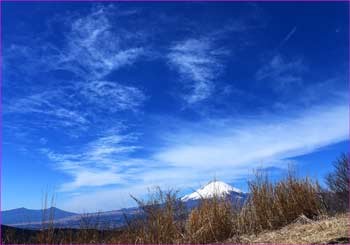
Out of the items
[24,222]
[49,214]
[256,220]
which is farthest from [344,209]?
[24,222]

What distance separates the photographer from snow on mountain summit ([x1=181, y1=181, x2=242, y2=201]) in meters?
10.2

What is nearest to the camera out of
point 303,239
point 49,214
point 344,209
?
point 303,239

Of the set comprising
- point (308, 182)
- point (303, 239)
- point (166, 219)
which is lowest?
point (303, 239)

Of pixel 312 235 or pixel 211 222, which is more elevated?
pixel 211 222

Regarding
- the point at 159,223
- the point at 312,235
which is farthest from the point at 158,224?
the point at 312,235

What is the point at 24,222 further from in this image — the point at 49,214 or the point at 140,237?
the point at 140,237

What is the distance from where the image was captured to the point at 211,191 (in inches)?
404

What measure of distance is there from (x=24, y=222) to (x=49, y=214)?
1540mm

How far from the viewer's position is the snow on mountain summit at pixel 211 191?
10.2 metres

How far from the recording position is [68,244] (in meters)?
9.02

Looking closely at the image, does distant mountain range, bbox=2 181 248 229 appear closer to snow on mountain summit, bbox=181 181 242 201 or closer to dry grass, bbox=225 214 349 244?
snow on mountain summit, bbox=181 181 242 201

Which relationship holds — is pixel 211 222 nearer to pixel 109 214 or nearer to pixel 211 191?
pixel 211 191

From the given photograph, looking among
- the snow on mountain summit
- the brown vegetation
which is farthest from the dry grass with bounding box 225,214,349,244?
the snow on mountain summit

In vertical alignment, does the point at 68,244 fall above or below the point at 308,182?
below
